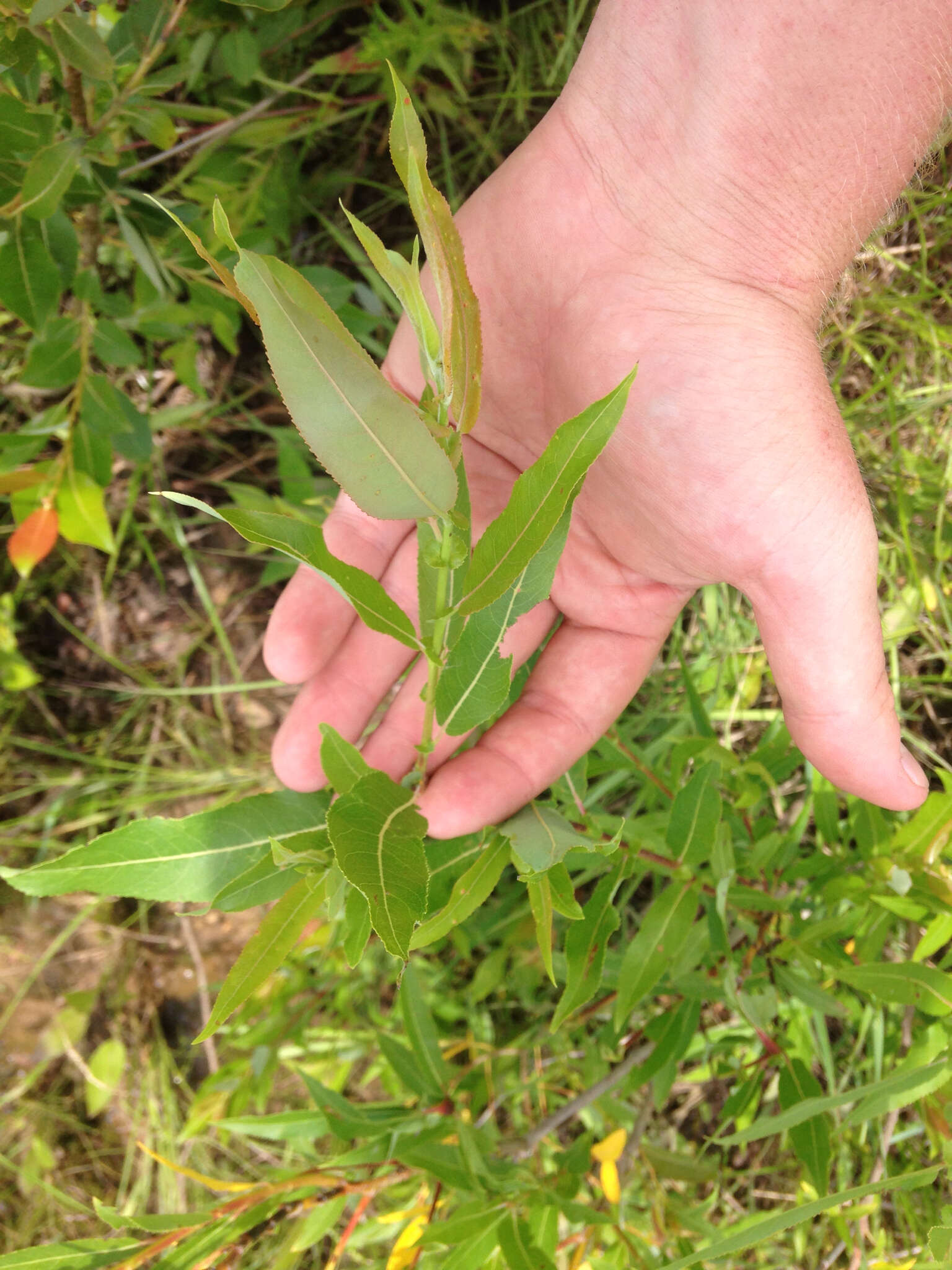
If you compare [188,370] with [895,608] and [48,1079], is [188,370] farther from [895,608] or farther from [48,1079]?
[48,1079]

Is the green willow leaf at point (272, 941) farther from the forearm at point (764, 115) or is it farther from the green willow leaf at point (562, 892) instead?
the forearm at point (764, 115)

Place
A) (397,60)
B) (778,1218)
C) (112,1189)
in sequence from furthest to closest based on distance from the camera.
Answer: (112,1189) → (397,60) → (778,1218)

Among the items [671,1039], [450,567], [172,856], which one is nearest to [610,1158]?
[671,1039]

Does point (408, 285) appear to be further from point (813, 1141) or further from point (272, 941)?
point (813, 1141)

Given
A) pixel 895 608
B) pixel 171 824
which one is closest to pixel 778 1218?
pixel 171 824

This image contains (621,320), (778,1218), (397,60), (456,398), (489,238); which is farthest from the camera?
(397,60)

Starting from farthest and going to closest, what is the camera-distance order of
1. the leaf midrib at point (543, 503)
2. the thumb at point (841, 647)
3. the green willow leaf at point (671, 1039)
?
the green willow leaf at point (671, 1039), the thumb at point (841, 647), the leaf midrib at point (543, 503)

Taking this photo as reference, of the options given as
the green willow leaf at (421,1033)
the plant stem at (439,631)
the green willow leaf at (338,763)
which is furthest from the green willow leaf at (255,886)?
the green willow leaf at (421,1033)
